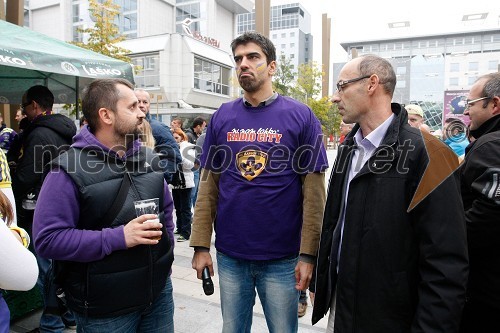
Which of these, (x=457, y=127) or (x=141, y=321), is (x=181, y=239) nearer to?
(x=141, y=321)

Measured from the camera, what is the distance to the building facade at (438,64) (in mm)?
72500

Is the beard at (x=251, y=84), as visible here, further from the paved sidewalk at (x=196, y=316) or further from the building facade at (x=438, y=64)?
the building facade at (x=438, y=64)

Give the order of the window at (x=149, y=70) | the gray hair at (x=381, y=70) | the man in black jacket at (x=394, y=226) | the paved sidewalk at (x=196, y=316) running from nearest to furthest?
the man in black jacket at (x=394, y=226) → the gray hair at (x=381, y=70) → the paved sidewalk at (x=196, y=316) → the window at (x=149, y=70)

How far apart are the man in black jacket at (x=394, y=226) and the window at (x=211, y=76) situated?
30.5 metres

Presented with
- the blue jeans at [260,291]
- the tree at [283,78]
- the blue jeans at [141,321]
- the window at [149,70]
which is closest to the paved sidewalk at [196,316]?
the blue jeans at [260,291]

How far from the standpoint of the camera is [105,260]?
70.7 inches

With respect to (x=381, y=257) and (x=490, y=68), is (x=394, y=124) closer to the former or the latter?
(x=381, y=257)

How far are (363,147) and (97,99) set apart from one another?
1434 mm

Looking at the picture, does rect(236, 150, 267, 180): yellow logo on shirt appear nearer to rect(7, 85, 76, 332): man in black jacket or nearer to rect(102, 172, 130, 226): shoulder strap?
rect(102, 172, 130, 226): shoulder strap

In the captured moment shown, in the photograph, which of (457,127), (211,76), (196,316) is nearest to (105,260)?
(196,316)

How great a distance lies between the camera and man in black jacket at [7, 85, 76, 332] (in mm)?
3248

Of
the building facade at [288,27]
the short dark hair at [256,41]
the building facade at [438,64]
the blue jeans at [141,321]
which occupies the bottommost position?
the blue jeans at [141,321]

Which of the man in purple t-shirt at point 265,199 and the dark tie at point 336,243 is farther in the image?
the man in purple t-shirt at point 265,199

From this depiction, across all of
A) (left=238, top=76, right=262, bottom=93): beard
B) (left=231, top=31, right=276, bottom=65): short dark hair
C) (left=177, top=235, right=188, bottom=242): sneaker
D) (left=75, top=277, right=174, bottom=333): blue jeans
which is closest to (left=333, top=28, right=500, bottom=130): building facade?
(left=177, top=235, right=188, bottom=242): sneaker
